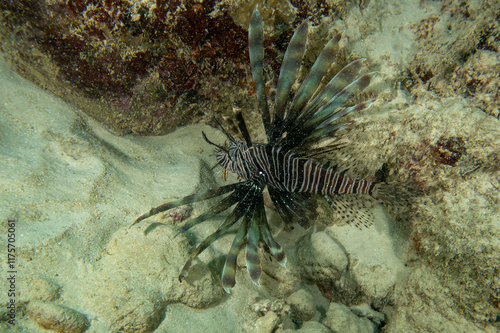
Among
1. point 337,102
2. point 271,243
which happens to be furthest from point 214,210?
point 337,102

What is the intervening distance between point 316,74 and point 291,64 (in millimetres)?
327

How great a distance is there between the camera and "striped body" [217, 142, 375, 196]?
10.5 ft

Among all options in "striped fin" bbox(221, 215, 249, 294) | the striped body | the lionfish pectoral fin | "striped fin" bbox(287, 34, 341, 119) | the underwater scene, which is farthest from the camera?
the lionfish pectoral fin

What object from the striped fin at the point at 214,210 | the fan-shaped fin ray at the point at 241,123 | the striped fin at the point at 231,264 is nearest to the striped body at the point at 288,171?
the fan-shaped fin ray at the point at 241,123

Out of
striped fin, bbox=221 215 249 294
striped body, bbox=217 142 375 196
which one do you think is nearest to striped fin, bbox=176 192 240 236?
striped fin, bbox=221 215 249 294

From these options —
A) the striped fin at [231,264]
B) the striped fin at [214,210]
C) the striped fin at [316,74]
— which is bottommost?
the striped fin at [231,264]

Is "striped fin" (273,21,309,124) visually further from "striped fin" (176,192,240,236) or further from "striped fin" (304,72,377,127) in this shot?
"striped fin" (176,192,240,236)

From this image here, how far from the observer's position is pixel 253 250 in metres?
2.92

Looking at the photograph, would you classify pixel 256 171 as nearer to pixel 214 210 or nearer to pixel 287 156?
pixel 287 156

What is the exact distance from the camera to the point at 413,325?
3412mm

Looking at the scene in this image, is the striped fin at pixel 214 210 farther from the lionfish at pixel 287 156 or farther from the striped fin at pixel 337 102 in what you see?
the striped fin at pixel 337 102

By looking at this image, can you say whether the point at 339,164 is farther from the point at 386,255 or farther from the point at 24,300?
the point at 24,300

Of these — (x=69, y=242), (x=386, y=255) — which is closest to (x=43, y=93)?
(x=69, y=242)

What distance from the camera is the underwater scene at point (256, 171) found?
2.64 metres
